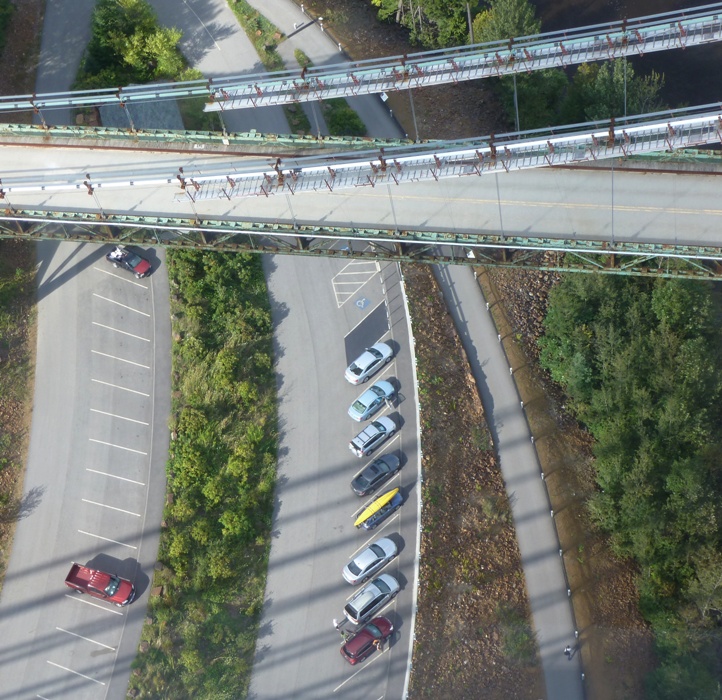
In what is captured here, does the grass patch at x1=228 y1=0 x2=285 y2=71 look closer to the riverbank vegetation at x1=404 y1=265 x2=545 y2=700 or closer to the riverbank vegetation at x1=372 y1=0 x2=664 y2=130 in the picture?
the riverbank vegetation at x1=372 y1=0 x2=664 y2=130

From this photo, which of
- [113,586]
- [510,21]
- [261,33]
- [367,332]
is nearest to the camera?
[113,586]

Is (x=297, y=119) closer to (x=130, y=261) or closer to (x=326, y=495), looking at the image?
(x=130, y=261)

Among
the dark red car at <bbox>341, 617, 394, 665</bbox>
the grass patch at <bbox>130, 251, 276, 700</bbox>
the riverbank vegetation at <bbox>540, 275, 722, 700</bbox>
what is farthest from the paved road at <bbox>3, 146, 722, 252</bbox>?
the dark red car at <bbox>341, 617, 394, 665</bbox>

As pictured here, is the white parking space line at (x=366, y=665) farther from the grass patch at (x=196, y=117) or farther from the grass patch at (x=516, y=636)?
the grass patch at (x=196, y=117)

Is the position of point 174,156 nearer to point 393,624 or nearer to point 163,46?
point 163,46

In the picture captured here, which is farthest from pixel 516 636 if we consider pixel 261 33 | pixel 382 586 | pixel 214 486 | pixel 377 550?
pixel 261 33

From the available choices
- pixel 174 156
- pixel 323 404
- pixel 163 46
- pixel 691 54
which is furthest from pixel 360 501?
pixel 691 54
